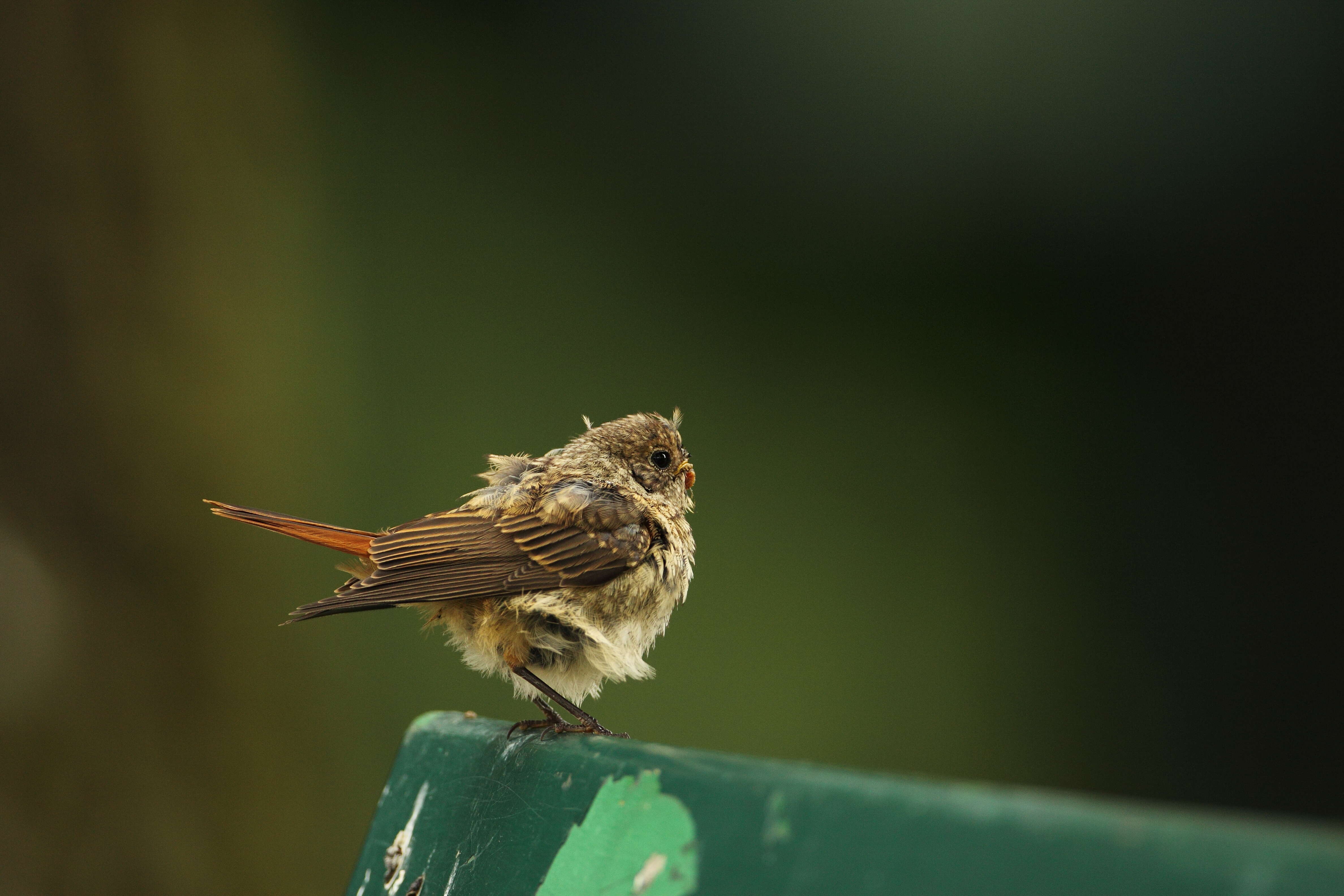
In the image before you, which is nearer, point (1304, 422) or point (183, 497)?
point (183, 497)

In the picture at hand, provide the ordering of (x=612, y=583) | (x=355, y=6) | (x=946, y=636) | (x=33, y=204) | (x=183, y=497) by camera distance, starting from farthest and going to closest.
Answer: (x=946, y=636) → (x=355, y=6) → (x=183, y=497) → (x=33, y=204) → (x=612, y=583)

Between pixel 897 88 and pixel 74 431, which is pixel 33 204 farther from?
pixel 897 88

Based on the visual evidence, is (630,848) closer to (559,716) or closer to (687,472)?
(559,716)

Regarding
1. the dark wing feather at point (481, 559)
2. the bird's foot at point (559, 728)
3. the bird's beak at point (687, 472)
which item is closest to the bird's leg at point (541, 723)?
the bird's foot at point (559, 728)

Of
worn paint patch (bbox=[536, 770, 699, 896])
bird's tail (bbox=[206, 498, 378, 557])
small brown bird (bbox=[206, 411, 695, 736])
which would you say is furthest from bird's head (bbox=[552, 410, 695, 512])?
worn paint patch (bbox=[536, 770, 699, 896])

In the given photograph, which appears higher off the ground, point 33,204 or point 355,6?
point 355,6

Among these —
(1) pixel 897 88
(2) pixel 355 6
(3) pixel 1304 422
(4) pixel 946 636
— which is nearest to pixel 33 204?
(2) pixel 355 6

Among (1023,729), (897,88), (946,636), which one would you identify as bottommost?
(1023,729)

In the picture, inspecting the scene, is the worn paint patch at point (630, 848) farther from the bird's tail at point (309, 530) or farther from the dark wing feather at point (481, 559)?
the bird's tail at point (309, 530)
